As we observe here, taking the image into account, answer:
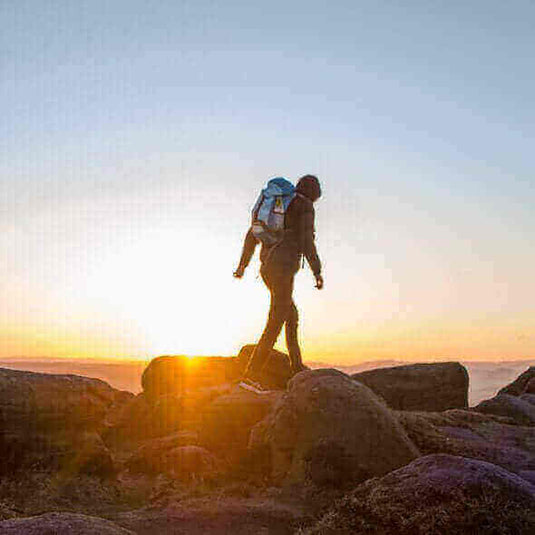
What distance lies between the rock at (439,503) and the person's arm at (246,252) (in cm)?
644

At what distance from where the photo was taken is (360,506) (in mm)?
6727

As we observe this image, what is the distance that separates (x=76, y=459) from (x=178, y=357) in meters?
8.72

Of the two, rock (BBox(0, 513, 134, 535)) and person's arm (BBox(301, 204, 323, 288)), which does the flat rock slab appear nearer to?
rock (BBox(0, 513, 134, 535))

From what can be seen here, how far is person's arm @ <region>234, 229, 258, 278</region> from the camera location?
12.8m

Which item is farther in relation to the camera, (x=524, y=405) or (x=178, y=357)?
(x=178, y=357)

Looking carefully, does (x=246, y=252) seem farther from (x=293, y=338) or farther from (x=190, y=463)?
(x=190, y=463)

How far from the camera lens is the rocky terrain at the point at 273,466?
20.8ft

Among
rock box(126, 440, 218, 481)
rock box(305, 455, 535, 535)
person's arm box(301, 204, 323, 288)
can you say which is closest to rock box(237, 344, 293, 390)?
rock box(126, 440, 218, 481)

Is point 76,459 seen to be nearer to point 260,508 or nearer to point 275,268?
point 260,508

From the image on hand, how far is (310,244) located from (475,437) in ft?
14.9

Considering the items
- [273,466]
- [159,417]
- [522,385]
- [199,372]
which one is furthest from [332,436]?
[522,385]

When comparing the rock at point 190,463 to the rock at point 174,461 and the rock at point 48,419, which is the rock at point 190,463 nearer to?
the rock at point 174,461

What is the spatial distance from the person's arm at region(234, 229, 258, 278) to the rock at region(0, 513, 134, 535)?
7.59 meters

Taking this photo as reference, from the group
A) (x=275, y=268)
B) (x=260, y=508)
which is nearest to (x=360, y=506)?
(x=260, y=508)
